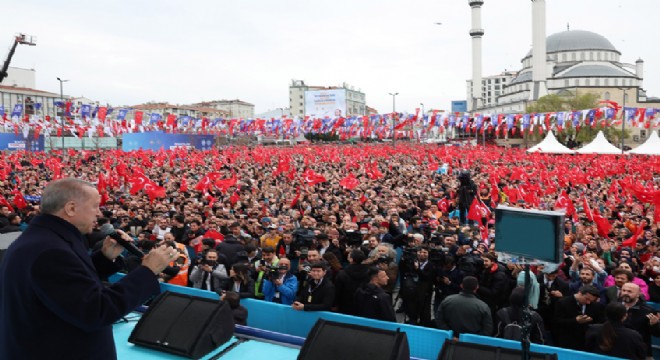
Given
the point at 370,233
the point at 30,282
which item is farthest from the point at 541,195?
the point at 30,282

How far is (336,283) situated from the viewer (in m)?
6.98

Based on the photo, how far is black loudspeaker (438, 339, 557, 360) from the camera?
3850 millimetres

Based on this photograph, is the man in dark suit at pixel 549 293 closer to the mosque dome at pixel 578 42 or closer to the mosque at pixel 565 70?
the mosque at pixel 565 70

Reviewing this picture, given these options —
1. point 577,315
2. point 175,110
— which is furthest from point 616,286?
point 175,110

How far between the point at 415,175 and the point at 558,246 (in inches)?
854

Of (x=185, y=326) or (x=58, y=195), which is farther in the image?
(x=185, y=326)

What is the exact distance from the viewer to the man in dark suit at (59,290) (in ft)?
7.13

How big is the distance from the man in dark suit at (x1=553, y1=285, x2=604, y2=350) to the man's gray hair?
18.5 ft

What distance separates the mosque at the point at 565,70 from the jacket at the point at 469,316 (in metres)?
82.6

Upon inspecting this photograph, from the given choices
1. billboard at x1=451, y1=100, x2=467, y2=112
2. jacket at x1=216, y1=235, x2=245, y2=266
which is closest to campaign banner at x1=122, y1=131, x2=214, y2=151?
jacket at x1=216, y1=235, x2=245, y2=266

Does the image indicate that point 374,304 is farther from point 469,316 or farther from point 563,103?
point 563,103

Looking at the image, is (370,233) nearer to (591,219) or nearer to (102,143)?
(591,219)

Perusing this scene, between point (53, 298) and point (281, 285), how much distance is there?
4.93 meters

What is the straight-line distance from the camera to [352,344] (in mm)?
3809
